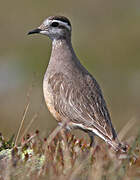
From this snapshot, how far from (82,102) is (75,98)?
162mm

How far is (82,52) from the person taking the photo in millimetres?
42781

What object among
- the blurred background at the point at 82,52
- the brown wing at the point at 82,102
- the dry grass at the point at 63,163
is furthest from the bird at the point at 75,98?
the blurred background at the point at 82,52

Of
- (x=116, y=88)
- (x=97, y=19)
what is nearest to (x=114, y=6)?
(x=97, y=19)

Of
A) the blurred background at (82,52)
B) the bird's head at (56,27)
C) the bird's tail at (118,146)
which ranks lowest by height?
the blurred background at (82,52)

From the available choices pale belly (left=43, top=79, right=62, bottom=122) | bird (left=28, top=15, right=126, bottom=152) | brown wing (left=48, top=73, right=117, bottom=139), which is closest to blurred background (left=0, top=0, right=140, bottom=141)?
bird (left=28, top=15, right=126, bottom=152)

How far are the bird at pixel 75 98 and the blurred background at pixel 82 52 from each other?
10.9 metres

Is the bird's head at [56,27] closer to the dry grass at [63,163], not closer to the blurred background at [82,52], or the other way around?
the dry grass at [63,163]

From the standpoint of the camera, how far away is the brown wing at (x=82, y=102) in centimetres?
790

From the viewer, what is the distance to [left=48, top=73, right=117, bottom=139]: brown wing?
790cm

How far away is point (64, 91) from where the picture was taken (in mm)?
8500

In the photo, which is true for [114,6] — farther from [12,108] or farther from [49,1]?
[12,108]

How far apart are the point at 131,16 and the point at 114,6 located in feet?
A: 17.3

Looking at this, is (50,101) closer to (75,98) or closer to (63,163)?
(75,98)

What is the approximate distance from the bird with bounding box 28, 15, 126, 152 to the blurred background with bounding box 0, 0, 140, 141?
10.9 meters
